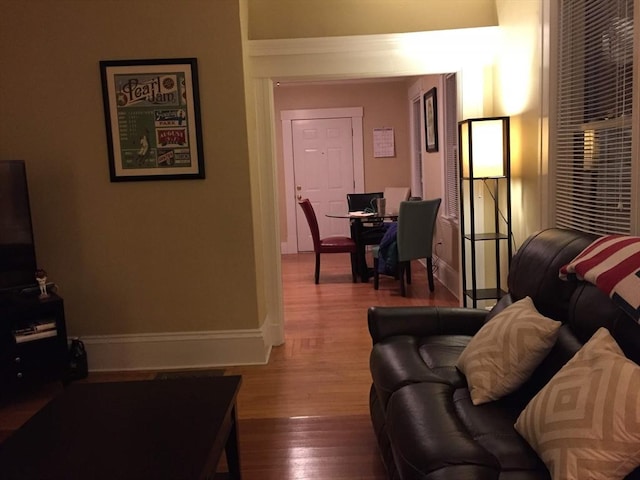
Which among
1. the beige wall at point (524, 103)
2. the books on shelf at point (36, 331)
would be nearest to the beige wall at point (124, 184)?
the books on shelf at point (36, 331)

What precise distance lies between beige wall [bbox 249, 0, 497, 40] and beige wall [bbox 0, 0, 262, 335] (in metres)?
0.42

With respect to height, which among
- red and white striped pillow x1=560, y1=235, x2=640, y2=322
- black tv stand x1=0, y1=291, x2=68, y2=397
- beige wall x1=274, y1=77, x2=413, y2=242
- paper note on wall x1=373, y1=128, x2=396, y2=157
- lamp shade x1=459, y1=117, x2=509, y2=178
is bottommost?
black tv stand x1=0, y1=291, x2=68, y2=397

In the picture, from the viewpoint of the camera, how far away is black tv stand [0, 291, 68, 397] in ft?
10.7

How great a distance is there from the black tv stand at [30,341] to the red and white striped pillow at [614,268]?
277 centimetres

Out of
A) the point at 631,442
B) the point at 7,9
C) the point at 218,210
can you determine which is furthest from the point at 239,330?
the point at 631,442

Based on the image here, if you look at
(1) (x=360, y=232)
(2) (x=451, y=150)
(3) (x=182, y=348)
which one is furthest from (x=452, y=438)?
(1) (x=360, y=232)

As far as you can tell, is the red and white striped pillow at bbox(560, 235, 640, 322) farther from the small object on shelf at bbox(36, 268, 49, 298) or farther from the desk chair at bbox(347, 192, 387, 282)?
the desk chair at bbox(347, 192, 387, 282)

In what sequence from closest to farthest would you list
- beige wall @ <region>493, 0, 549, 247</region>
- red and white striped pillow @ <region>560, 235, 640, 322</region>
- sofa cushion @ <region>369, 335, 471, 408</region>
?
red and white striped pillow @ <region>560, 235, 640, 322</region>, sofa cushion @ <region>369, 335, 471, 408</region>, beige wall @ <region>493, 0, 549, 247</region>

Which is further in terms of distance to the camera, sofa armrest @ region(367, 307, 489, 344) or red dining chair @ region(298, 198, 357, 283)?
red dining chair @ region(298, 198, 357, 283)

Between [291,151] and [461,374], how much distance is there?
20.6ft

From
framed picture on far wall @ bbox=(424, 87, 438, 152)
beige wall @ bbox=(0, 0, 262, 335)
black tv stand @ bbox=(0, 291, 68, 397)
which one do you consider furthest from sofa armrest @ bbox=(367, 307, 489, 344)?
framed picture on far wall @ bbox=(424, 87, 438, 152)

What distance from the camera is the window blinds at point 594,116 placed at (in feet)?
7.96

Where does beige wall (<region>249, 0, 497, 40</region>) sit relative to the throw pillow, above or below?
above

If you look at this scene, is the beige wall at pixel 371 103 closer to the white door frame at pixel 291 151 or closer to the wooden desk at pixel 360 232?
the white door frame at pixel 291 151
